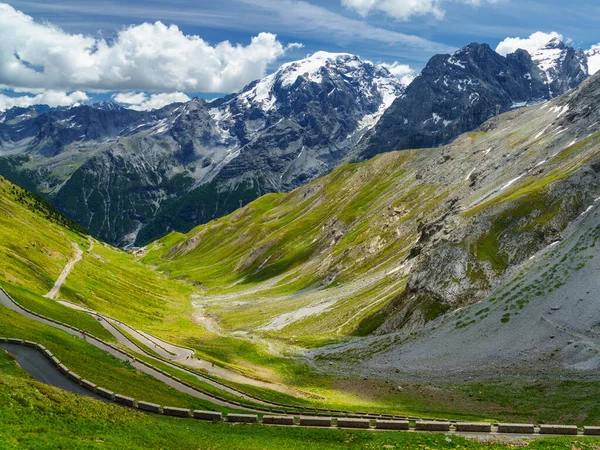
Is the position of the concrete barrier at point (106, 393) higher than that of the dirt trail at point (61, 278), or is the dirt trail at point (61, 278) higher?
the concrete barrier at point (106, 393)

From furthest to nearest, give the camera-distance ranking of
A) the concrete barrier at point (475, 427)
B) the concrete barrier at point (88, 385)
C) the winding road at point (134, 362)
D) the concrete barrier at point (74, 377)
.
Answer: the winding road at point (134, 362), the concrete barrier at point (74, 377), the concrete barrier at point (88, 385), the concrete barrier at point (475, 427)

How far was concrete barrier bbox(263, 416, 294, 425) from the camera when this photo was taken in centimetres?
3744

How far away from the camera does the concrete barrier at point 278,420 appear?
37.4 meters

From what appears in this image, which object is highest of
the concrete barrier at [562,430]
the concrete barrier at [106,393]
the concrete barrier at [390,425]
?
the concrete barrier at [562,430]

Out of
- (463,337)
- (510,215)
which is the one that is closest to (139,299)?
(463,337)

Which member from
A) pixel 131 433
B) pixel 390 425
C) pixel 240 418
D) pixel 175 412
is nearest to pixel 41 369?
pixel 175 412

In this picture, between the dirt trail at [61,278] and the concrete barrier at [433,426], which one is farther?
the dirt trail at [61,278]

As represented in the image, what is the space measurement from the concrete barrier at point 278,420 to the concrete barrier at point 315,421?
0.98 m

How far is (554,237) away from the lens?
9300 cm

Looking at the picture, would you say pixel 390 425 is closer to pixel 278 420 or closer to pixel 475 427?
pixel 475 427

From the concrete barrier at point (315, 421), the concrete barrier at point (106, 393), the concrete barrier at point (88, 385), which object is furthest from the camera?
the concrete barrier at point (88, 385)

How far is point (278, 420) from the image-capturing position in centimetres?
3756

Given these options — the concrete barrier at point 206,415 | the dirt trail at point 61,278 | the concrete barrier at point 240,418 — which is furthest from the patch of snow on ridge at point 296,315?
the concrete barrier at point 206,415

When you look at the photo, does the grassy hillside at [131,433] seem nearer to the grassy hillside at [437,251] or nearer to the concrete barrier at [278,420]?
the concrete barrier at [278,420]
